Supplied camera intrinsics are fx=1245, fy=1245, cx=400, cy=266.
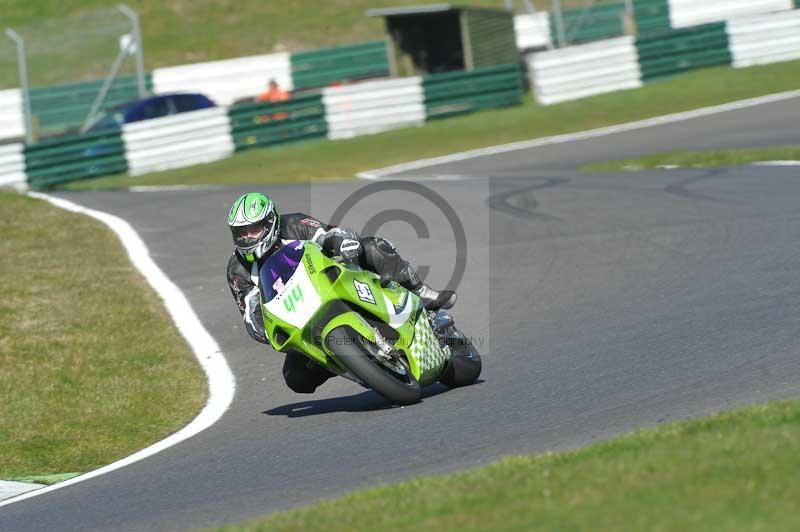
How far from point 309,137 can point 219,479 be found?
1820cm

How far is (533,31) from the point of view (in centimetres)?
3428

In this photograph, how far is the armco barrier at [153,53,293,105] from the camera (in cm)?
3350

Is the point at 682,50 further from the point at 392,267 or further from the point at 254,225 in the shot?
the point at 254,225

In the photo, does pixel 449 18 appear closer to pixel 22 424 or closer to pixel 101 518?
pixel 22 424

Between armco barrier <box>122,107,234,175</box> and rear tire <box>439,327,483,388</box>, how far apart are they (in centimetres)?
1633

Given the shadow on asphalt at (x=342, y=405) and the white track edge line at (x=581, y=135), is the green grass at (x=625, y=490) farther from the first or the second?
the white track edge line at (x=581, y=135)

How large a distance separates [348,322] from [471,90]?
741 inches

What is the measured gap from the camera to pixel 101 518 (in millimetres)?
6121

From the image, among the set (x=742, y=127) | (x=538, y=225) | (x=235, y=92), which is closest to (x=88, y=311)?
(x=538, y=225)

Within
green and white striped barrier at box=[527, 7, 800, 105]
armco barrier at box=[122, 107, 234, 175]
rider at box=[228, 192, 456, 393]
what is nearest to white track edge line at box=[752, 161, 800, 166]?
rider at box=[228, 192, 456, 393]

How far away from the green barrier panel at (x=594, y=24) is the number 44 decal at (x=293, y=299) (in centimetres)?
2674

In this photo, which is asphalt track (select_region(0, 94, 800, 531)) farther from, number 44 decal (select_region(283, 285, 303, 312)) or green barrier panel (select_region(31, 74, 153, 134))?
green barrier panel (select_region(31, 74, 153, 134))

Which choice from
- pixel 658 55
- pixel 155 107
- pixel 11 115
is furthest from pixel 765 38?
pixel 11 115

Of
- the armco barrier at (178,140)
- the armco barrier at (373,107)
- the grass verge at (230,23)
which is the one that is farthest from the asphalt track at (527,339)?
the grass verge at (230,23)
